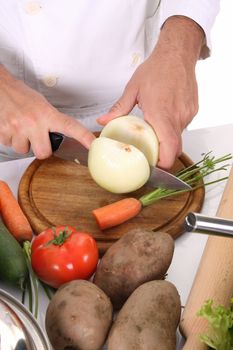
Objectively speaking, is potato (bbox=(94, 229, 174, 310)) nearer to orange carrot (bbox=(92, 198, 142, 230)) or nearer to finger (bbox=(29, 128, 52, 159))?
orange carrot (bbox=(92, 198, 142, 230))

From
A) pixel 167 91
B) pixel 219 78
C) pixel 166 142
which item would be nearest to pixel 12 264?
pixel 166 142

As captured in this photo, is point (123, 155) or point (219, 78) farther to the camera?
point (219, 78)

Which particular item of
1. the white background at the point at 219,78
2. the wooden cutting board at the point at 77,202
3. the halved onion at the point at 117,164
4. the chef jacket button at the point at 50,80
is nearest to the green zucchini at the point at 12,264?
the wooden cutting board at the point at 77,202

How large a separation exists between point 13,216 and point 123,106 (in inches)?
13.5

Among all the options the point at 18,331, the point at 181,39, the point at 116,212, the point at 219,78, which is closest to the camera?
the point at 18,331

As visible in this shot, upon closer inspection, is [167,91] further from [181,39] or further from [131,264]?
[131,264]

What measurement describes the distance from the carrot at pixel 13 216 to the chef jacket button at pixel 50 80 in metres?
0.32

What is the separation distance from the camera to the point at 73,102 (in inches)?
64.2

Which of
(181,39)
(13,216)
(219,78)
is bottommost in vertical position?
(219,78)

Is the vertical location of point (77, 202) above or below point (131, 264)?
below

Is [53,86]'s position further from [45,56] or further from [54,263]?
[54,263]

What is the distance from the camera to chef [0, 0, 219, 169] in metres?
1.35

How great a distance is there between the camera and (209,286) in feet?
3.34

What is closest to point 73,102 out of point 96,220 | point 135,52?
point 135,52
